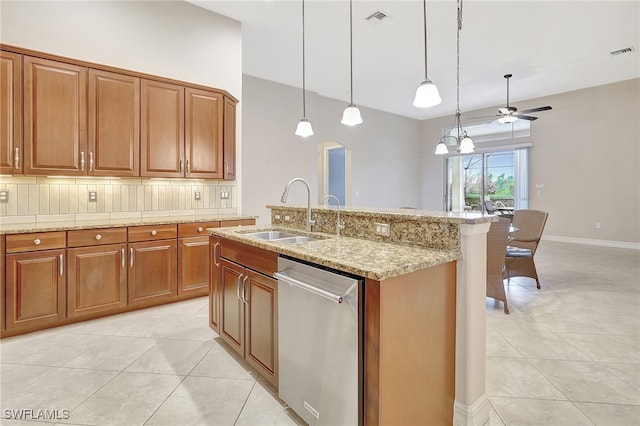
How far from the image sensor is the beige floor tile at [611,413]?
169 cm

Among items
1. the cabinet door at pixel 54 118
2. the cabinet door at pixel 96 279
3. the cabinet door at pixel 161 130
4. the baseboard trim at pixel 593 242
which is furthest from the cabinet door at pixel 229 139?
the baseboard trim at pixel 593 242

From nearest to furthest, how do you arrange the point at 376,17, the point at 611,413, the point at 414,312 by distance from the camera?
the point at 414,312 → the point at 611,413 → the point at 376,17

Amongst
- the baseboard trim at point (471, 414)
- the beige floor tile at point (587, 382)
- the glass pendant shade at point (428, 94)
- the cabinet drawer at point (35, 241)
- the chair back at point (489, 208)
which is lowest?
the beige floor tile at point (587, 382)

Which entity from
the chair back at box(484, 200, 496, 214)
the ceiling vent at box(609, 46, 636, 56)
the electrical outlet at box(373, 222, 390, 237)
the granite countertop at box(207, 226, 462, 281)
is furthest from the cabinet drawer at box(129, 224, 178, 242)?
the ceiling vent at box(609, 46, 636, 56)

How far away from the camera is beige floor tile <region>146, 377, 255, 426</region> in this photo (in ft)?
5.60

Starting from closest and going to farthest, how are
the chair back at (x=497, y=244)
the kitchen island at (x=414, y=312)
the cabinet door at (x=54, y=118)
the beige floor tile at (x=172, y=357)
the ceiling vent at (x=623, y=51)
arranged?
the kitchen island at (x=414, y=312), the beige floor tile at (x=172, y=357), the cabinet door at (x=54, y=118), the chair back at (x=497, y=244), the ceiling vent at (x=623, y=51)

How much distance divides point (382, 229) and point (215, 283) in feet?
4.52

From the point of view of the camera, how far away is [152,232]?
317 centimetres

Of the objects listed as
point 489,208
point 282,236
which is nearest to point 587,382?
point 282,236

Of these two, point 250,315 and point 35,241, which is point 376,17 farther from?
point 35,241

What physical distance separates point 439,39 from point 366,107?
150 inches

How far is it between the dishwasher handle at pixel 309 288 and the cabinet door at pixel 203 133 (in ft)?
8.27

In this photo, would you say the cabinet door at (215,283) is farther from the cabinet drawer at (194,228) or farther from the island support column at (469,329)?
the island support column at (469,329)

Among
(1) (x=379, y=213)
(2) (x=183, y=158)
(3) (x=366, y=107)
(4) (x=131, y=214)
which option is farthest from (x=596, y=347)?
(3) (x=366, y=107)
